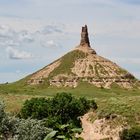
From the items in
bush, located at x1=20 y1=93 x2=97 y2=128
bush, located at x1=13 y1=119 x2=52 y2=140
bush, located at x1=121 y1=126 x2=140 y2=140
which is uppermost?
bush, located at x1=20 y1=93 x2=97 y2=128

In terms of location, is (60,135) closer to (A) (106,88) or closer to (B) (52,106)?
(B) (52,106)

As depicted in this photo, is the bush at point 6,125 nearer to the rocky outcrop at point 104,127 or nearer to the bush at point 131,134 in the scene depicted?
the bush at point 131,134

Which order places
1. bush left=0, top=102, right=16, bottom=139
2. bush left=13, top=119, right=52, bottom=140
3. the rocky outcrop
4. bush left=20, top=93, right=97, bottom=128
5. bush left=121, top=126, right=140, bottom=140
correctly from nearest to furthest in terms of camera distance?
bush left=0, top=102, right=16, bottom=139 → bush left=13, top=119, right=52, bottom=140 → bush left=121, top=126, right=140, bottom=140 → bush left=20, top=93, right=97, bottom=128 → the rocky outcrop

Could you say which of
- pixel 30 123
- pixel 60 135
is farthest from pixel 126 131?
pixel 60 135

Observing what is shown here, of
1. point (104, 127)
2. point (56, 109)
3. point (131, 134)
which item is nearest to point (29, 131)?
point (131, 134)

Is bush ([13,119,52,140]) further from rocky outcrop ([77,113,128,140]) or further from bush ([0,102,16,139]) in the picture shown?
rocky outcrop ([77,113,128,140])

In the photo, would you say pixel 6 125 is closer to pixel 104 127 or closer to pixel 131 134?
pixel 131 134

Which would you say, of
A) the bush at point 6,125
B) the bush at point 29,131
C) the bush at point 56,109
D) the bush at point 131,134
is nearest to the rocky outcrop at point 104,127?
the bush at point 56,109

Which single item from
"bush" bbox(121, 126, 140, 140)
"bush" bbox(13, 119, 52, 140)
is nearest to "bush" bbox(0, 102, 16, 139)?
Answer: "bush" bbox(13, 119, 52, 140)

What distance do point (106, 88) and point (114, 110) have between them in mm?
118338

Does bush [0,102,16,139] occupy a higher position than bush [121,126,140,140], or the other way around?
bush [0,102,16,139]

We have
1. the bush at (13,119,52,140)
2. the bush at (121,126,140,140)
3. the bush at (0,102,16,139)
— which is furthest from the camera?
the bush at (121,126,140,140)

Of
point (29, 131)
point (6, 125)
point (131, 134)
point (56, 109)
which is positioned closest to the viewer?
point (6, 125)

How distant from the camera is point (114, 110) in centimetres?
7956
